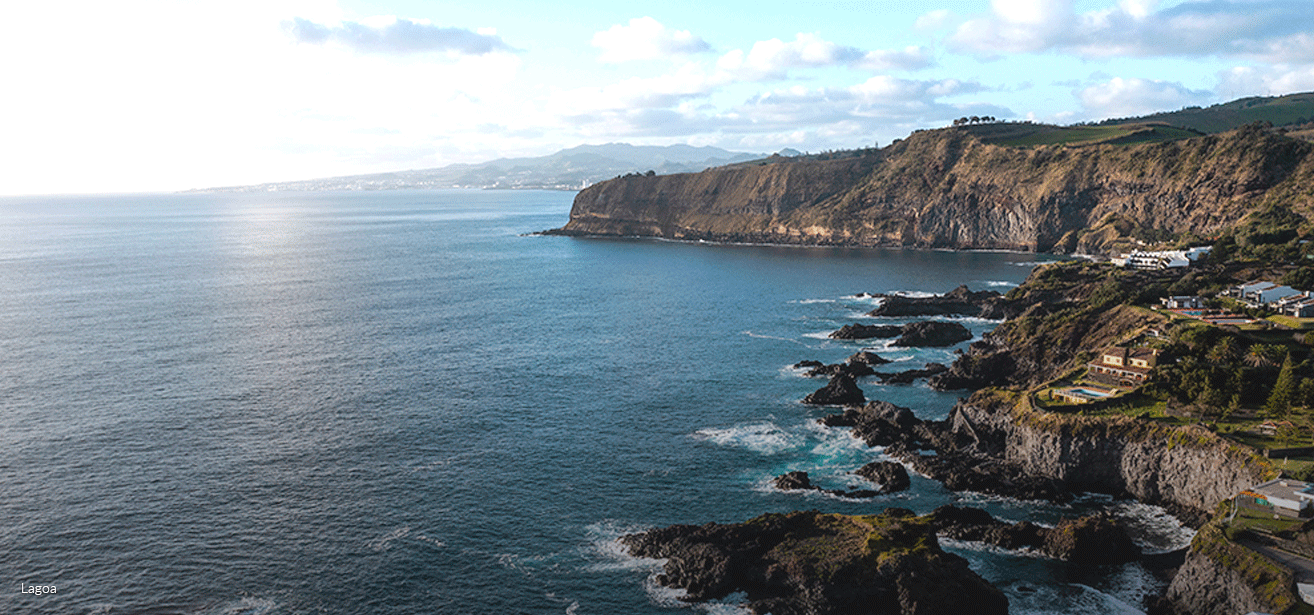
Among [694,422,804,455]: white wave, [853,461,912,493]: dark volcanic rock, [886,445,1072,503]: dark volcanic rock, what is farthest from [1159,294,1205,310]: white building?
[694,422,804,455]: white wave

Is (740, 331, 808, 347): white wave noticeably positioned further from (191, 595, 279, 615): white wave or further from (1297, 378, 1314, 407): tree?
(191, 595, 279, 615): white wave

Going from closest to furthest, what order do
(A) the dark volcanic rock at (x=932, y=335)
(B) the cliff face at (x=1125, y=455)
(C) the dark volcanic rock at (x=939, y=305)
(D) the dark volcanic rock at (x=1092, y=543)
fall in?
(D) the dark volcanic rock at (x=1092, y=543) < (B) the cliff face at (x=1125, y=455) < (A) the dark volcanic rock at (x=932, y=335) < (C) the dark volcanic rock at (x=939, y=305)

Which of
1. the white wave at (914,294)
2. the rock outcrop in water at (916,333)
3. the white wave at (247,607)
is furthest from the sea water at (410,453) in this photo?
the white wave at (914,294)

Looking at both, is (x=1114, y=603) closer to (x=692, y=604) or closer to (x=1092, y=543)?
(x=1092, y=543)

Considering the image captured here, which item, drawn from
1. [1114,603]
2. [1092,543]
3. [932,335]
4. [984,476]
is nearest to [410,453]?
[984,476]

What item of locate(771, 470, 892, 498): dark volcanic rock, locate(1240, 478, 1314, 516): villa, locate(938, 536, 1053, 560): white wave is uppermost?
locate(1240, 478, 1314, 516): villa

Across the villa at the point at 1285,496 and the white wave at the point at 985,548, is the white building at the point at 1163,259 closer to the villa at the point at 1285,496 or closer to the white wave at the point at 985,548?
the villa at the point at 1285,496

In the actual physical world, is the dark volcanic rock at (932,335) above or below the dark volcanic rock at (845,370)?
above
